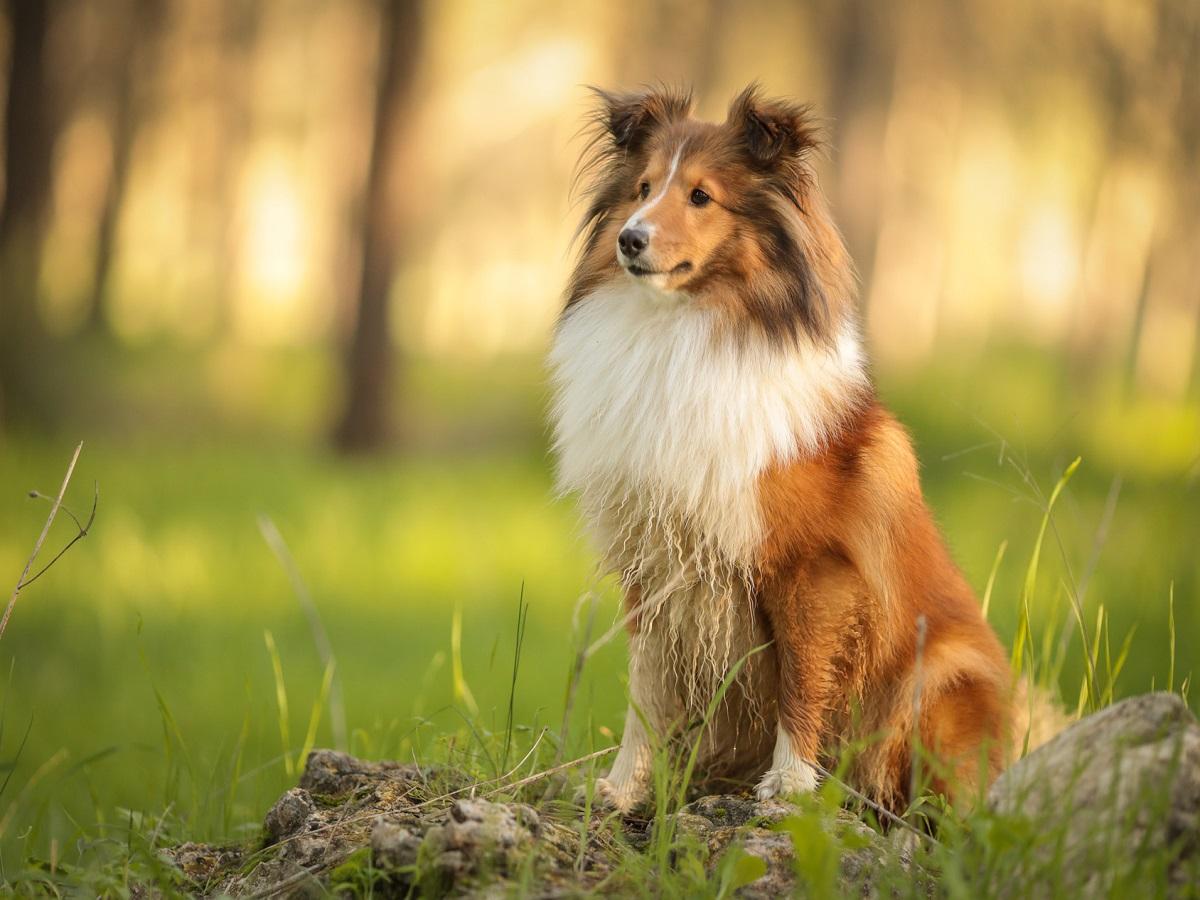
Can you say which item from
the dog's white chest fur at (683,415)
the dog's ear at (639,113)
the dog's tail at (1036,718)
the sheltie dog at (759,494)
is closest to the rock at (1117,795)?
the sheltie dog at (759,494)

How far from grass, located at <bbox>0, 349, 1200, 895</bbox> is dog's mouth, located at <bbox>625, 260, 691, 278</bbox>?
0.89 m

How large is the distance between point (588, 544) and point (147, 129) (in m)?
22.6

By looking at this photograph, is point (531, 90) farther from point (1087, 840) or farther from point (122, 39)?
point (1087, 840)

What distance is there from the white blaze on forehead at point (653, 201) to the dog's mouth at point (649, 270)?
0.35 feet

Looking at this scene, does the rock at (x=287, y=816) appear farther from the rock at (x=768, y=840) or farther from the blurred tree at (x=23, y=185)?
the blurred tree at (x=23, y=185)

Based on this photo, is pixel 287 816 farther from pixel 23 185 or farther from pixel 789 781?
pixel 23 185

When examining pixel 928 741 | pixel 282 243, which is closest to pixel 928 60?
pixel 928 741

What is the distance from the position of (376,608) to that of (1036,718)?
544 centimetres

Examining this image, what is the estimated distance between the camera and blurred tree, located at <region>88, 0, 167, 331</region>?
2042 centimetres

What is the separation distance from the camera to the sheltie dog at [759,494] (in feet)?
11.8

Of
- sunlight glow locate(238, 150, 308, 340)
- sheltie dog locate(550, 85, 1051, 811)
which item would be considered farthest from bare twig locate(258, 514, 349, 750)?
sunlight glow locate(238, 150, 308, 340)

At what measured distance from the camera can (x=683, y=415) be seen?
3703mm

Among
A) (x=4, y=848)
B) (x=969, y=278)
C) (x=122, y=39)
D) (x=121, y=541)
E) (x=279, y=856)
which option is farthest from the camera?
(x=969, y=278)

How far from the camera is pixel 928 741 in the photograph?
368 centimetres
